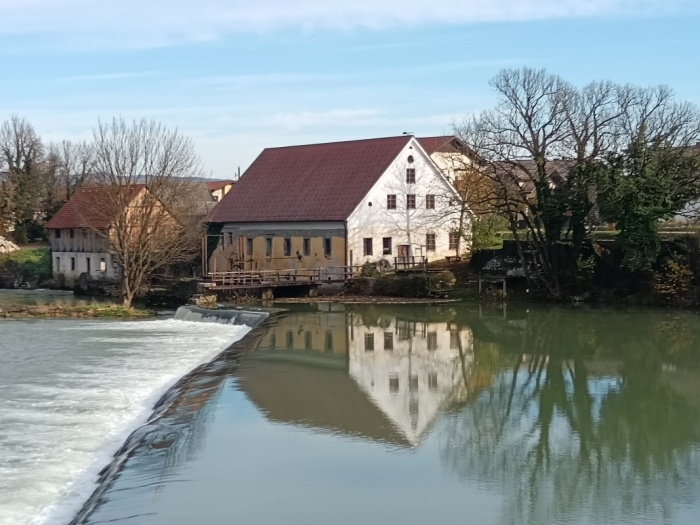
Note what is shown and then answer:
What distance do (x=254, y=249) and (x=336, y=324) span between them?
1316cm

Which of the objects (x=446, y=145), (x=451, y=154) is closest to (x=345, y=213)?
(x=451, y=154)

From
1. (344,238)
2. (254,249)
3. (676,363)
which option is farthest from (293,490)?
(254,249)

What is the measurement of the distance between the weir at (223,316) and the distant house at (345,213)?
8.34 m

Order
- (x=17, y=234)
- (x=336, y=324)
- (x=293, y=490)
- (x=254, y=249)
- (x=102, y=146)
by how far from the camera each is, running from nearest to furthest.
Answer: (x=293, y=490) < (x=336, y=324) < (x=102, y=146) < (x=254, y=249) < (x=17, y=234)

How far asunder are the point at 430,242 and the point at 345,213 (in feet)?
16.8

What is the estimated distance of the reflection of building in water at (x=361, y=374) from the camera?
15125 millimetres

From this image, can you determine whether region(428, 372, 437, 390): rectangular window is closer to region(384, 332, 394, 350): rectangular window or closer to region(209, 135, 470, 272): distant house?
region(384, 332, 394, 350): rectangular window

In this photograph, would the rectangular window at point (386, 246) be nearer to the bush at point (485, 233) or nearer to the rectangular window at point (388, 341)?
the bush at point (485, 233)

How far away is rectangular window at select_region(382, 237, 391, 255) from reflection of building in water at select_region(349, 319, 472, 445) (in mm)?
10219

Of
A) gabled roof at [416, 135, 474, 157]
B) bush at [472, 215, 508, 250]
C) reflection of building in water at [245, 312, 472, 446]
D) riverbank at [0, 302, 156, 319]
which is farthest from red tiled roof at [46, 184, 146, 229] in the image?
bush at [472, 215, 508, 250]

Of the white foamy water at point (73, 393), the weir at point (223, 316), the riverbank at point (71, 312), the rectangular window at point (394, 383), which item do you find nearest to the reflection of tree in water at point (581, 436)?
the rectangular window at point (394, 383)

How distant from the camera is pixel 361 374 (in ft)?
64.5

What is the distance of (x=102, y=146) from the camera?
120ft

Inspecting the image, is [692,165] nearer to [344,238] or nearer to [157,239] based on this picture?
[344,238]
